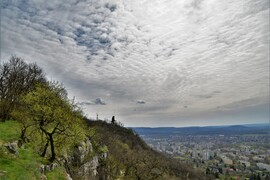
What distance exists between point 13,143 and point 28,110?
4.72 m

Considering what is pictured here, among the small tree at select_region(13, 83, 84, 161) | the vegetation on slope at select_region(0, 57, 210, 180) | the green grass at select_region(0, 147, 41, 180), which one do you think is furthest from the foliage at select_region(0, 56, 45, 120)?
the green grass at select_region(0, 147, 41, 180)

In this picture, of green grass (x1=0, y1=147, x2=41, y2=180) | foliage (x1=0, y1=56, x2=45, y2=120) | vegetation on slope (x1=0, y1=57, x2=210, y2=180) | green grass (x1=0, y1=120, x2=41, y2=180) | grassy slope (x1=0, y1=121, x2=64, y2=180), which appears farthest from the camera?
foliage (x1=0, y1=56, x2=45, y2=120)

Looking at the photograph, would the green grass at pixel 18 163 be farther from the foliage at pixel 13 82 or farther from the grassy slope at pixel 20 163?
the foliage at pixel 13 82

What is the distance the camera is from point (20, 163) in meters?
21.3

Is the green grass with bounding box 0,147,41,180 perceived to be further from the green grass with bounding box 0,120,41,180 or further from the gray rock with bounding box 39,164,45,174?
the gray rock with bounding box 39,164,45,174

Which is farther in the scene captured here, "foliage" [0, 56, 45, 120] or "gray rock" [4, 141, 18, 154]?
"foliage" [0, 56, 45, 120]

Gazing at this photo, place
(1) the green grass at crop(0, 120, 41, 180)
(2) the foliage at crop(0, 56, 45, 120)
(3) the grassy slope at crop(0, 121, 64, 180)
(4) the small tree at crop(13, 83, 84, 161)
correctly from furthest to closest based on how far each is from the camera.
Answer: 1. (2) the foliage at crop(0, 56, 45, 120)
2. (4) the small tree at crop(13, 83, 84, 161)
3. (3) the grassy slope at crop(0, 121, 64, 180)
4. (1) the green grass at crop(0, 120, 41, 180)

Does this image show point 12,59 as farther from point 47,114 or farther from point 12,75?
point 47,114

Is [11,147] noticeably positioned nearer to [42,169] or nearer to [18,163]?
[18,163]

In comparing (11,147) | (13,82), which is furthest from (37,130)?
(13,82)

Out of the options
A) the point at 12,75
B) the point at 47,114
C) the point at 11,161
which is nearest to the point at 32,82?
the point at 12,75

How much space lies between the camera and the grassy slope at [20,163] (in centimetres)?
1862

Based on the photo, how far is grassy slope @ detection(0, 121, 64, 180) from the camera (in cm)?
1862

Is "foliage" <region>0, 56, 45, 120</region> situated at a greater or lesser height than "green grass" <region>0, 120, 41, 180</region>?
greater
